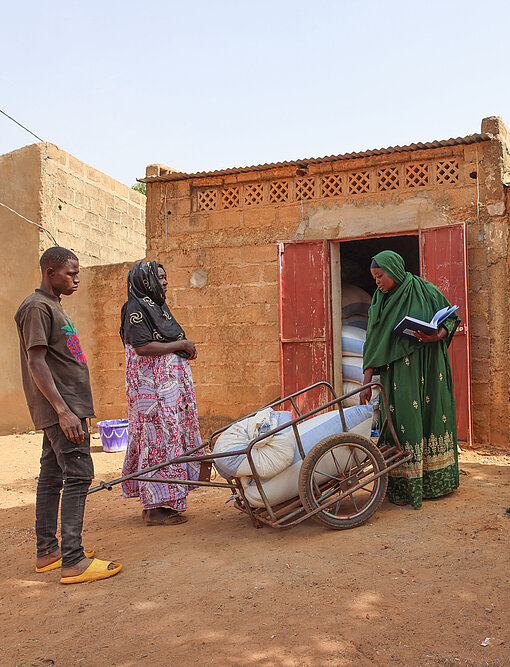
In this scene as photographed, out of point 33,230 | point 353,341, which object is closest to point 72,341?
point 353,341

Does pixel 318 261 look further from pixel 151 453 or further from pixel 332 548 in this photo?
pixel 332 548

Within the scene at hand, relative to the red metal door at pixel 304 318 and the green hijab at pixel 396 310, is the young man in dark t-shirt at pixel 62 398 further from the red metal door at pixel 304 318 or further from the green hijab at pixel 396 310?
the red metal door at pixel 304 318

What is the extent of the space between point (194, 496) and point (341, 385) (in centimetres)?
265

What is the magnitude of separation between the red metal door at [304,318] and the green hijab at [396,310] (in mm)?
2546

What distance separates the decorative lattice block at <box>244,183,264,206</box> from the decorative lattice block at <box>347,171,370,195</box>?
1.10 metres

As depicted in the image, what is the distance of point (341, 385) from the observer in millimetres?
6680

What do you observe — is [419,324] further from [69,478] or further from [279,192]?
[279,192]

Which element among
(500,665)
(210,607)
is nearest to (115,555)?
(210,607)

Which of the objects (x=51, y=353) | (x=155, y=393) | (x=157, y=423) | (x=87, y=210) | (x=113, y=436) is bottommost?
(x=113, y=436)

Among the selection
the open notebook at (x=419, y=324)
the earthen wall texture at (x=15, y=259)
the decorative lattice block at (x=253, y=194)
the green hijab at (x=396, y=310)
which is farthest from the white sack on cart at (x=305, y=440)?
the earthen wall texture at (x=15, y=259)

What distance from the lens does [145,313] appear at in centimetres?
368

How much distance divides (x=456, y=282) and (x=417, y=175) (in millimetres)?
1323

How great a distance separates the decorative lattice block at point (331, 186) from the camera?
6.58 meters

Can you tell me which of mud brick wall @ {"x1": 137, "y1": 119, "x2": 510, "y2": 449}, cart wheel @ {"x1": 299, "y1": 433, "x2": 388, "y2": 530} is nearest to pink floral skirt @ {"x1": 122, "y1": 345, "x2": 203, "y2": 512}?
cart wheel @ {"x1": 299, "y1": 433, "x2": 388, "y2": 530}
